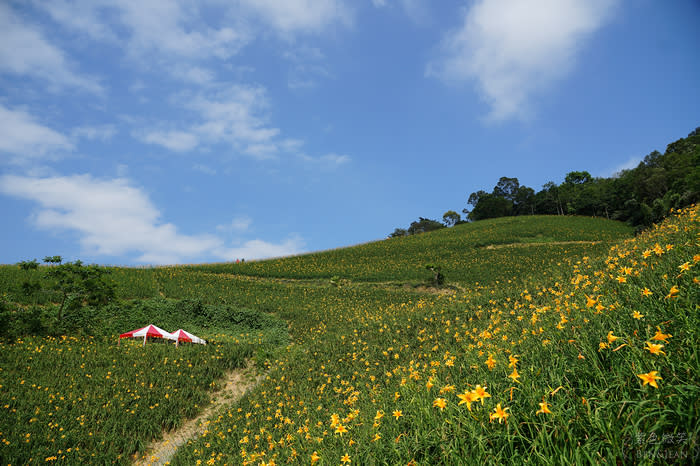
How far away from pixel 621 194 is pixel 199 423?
82.0m

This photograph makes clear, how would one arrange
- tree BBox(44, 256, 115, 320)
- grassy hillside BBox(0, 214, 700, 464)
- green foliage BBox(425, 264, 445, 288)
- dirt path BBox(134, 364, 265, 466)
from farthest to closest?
green foliage BBox(425, 264, 445, 288) → tree BBox(44, 256, 115, 320) → dirt path BBox(134, 364, 265, 466) → grassy hillside BBox(0, 214, 700, 464)

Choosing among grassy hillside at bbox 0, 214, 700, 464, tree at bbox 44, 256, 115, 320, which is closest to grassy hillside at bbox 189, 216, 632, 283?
grassy hillside at bbox 0, 214, 700, 464

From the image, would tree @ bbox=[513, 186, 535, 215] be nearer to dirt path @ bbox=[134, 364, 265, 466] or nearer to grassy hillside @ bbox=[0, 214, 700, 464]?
grassy hillside @ bbox=[0, 214, 700, 464]

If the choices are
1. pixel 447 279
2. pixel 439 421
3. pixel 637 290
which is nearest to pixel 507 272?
pixel 447 279

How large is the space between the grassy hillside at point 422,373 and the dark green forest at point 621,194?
95.6ft

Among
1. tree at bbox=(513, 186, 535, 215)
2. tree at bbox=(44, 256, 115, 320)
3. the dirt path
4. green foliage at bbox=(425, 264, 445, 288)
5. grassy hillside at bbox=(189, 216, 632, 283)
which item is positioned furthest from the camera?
tree at bbox=(513, 186, 535, 215)

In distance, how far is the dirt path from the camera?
8820 mm

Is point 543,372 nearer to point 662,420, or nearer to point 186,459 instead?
point 662,420

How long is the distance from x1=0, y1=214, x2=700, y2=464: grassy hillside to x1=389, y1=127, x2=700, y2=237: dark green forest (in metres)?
29.1

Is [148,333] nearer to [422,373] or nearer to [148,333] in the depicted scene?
[148,333]

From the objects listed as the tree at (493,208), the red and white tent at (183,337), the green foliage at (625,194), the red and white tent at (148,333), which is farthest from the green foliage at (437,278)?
the tree at (493,208)

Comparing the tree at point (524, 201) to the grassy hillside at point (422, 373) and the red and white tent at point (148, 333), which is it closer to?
the grassy hillside at point (422, 373)

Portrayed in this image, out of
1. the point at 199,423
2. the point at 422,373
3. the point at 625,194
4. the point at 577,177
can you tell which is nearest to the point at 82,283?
the point at 199,423

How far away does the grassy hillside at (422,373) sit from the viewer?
2.34m
